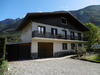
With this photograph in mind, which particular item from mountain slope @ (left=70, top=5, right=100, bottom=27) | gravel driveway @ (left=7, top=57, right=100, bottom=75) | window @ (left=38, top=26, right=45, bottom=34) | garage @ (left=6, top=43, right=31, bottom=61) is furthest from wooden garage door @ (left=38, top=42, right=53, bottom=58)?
mountain slope @ (left=70, top=5, right=100, bottom=27)

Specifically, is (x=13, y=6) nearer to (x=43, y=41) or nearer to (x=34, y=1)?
(x=34, y=1)

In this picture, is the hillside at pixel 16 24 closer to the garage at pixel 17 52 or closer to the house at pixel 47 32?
the garage at pixel 17 52

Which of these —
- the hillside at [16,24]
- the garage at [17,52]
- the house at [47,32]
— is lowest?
the garage at [17,52]

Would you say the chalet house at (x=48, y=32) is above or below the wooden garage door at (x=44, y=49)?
above

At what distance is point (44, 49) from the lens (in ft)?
45.7

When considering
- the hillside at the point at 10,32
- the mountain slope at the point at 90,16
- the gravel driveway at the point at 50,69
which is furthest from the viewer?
the mountain slope at the point at 90,16

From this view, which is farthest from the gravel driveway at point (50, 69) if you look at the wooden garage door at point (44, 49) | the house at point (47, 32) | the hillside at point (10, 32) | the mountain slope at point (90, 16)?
the mountain slope at point (90, 16)

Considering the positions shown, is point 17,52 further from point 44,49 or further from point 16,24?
point 16,24

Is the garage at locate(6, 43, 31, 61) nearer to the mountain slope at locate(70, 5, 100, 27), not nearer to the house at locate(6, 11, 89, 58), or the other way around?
the house at locate(6, 11, 89, 58)

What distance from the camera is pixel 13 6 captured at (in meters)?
12.1

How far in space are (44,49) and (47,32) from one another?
3209mm

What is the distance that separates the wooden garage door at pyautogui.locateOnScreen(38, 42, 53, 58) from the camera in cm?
1319

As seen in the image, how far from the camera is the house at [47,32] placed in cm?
1229

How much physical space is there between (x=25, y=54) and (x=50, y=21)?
7972 mm
